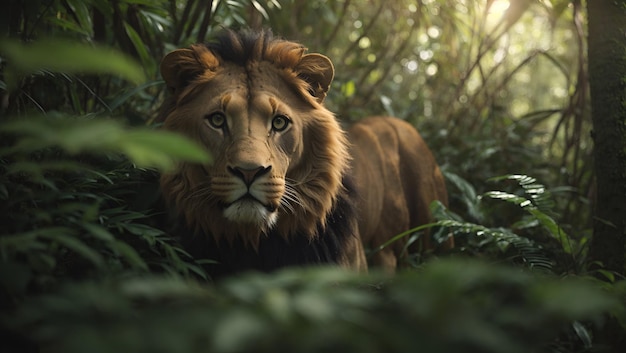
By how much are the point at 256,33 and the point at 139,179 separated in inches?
42.0

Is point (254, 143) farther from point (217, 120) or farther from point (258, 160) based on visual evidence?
point (217, 120)

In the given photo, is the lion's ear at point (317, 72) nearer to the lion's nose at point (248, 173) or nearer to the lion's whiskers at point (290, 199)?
the lion's whiskers at point (290, 199)

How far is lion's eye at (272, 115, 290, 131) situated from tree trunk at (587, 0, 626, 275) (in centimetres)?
173

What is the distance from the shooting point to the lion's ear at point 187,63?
3107 millimetres

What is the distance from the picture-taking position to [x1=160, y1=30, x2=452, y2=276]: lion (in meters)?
2.75

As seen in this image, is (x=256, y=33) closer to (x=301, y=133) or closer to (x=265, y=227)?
(x=301, y=133)

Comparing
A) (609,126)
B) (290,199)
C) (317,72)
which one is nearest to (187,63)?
(317,72)

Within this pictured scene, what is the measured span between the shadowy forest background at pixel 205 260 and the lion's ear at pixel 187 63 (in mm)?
193

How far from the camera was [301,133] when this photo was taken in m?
3.11

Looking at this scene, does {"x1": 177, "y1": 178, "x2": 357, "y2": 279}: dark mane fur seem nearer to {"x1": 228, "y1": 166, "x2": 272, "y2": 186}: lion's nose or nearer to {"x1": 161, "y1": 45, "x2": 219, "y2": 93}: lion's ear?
{"x1": 228, "y1": 166, "x2": 272, "y2": 186}: lion's nose

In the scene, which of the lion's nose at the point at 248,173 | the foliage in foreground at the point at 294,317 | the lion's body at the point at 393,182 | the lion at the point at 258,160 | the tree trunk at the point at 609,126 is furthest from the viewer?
the lion's body at the point at 393,182

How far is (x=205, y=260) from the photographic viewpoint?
2607mm

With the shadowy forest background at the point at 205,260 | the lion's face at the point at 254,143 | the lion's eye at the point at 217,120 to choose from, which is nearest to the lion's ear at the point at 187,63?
the lion's face at the point at 254,143

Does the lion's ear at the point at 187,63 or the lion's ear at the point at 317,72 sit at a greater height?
the lion's ear at the point at 317,72
